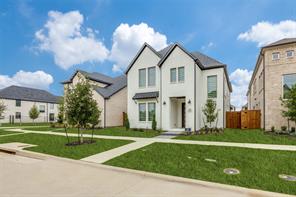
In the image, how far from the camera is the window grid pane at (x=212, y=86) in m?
16.7

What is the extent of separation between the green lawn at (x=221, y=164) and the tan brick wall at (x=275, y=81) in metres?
9.20

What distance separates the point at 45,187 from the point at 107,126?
1669 cm

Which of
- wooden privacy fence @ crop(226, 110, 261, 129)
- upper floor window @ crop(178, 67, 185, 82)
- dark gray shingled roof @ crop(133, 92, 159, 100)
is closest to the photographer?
upper floor window @ crop(178, 67, 185, 82)

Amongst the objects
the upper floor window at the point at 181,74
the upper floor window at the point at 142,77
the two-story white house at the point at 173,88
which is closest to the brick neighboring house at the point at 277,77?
the two-story white house at the point at 173,88

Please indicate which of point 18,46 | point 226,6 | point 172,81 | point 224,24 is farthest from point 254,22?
point 18,46

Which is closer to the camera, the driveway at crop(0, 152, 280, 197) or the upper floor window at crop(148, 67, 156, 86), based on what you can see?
the driveway at crop(0, 152, 280, 197)

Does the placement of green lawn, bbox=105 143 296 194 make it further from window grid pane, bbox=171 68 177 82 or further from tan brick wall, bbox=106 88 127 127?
tan brick wall, bbox=106 88 127 127

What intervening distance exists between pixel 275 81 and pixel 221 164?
12904 millimetres

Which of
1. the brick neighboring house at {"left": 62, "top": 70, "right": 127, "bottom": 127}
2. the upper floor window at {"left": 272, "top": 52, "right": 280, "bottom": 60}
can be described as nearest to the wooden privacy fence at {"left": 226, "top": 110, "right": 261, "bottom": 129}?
the upper floor window at {"left": 272, "top": 52, "right": 280, "bottom": 60}

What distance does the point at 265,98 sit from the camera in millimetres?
15945

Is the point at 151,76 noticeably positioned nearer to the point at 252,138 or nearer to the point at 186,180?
the point at 252,138

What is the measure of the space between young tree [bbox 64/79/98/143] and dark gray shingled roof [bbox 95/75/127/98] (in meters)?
9.90

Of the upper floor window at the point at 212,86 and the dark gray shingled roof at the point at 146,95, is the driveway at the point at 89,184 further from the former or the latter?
the upper floor window at the point at 212,86

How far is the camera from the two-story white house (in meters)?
15.9
